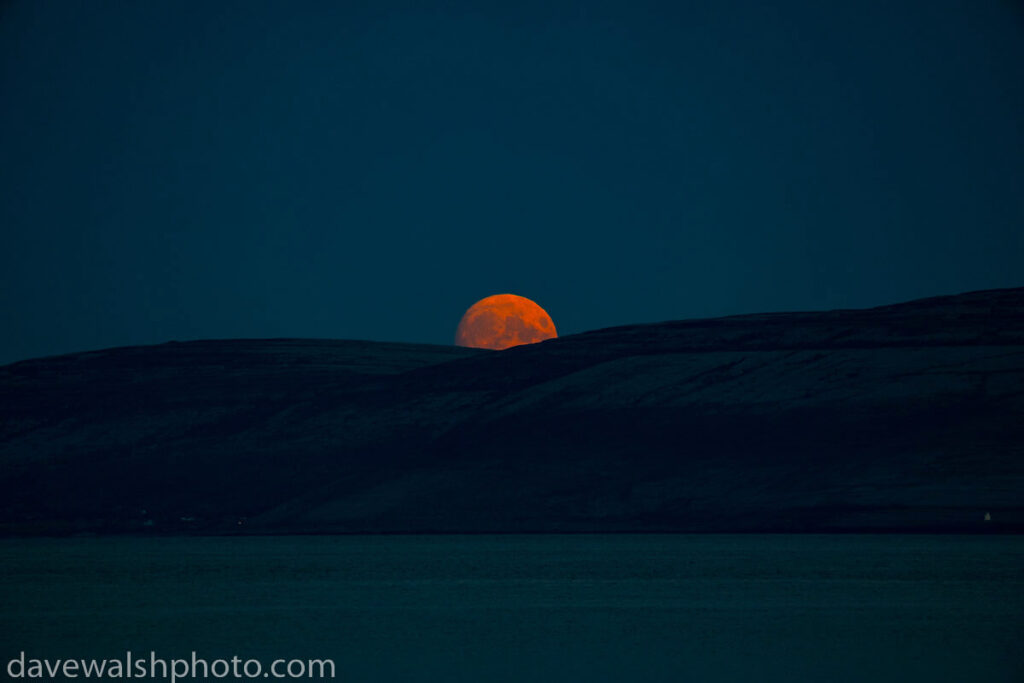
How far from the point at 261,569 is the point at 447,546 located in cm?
2024

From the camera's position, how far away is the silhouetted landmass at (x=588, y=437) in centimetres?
10569

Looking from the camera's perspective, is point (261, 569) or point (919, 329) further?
point (919, 329)

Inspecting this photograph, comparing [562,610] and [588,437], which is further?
[588,437]

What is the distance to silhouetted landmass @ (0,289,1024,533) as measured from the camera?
106m

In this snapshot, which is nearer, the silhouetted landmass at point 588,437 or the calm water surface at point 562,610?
the calm water surface at point 562,610

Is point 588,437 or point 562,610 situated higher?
point 588,437

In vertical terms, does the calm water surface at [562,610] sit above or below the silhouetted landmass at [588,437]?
below

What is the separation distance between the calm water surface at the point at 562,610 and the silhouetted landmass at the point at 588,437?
13.6 m

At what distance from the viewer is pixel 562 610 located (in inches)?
2142

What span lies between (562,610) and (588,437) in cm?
6738

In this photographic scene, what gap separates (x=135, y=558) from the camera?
3583 inches

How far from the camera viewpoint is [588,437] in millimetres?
121625

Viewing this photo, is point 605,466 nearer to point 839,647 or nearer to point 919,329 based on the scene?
point 919,329

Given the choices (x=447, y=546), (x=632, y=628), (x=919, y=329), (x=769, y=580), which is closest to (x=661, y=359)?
(x=919, y=329)
